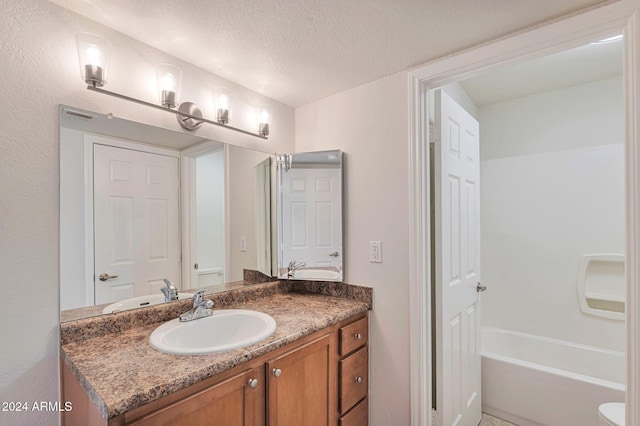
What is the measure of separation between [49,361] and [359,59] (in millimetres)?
1828

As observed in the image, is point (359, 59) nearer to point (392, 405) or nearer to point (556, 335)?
point (392, 405)

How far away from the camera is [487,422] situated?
2.10 meters

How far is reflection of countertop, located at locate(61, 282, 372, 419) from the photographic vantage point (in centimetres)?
83

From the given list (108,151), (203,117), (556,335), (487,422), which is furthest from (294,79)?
(556,335)

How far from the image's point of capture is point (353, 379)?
5.29 feet

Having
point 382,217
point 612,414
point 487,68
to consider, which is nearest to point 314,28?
point 487,68

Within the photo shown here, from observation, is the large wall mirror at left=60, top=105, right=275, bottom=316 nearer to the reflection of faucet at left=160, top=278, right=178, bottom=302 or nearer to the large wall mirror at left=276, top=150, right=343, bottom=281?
the reflection of faucet at left=160, top=278, right=178, bottom=302

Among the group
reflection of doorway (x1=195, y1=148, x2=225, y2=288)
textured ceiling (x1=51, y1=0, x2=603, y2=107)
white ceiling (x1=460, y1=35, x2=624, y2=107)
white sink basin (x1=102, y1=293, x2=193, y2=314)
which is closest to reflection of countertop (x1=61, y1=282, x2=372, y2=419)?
white sink basin (x1=102, y1=293, x2=193, y2=314)

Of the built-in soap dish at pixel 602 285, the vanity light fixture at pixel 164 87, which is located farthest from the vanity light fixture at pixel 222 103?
the built-in soap dish at pixel 602 285

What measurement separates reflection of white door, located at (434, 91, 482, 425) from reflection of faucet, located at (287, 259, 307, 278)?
82 centimetres

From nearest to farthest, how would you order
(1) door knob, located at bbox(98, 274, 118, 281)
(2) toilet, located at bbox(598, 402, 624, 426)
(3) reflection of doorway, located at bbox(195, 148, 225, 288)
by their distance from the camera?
(1) door knob, located at bbox(98, 274, 118, 281)
(2) toilet, located at bbox(598, 402, 624, 426)
(3) reflection of doorway, located at bbox(195, 148, 225, 288)

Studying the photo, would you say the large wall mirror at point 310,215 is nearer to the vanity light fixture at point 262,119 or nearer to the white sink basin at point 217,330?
the vanity light fixture at point 262,119

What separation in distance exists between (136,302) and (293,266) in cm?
88

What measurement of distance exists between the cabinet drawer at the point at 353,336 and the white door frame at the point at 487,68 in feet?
0.87
